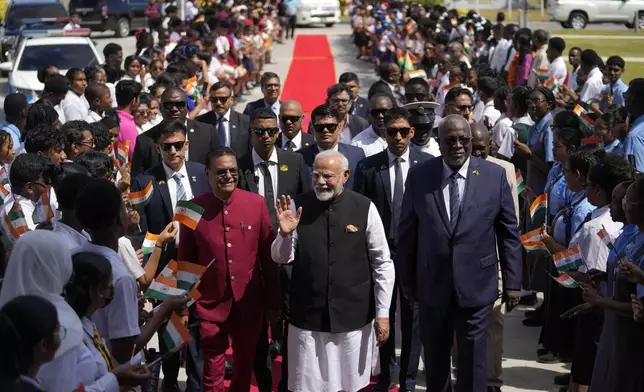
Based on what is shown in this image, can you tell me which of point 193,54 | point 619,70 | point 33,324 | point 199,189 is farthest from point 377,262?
point 193,54

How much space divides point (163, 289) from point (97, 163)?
87.9 inches

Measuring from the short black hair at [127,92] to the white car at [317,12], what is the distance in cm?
3569

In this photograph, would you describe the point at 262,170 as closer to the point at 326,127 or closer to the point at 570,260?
the point at 326,127

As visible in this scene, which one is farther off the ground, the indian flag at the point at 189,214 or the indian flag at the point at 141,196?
the indian flag at the point at 189,214

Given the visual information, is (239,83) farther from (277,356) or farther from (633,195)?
(633,195)

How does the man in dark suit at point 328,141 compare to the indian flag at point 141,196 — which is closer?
the indian flag at point 141,196

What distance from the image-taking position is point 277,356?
9.64 meters

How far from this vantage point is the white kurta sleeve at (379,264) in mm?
7480

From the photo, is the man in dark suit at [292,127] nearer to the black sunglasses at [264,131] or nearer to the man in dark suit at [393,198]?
the black sunglasses at [264,131]

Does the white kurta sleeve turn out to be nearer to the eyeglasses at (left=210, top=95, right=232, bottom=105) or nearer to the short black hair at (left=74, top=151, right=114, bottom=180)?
the short black hair at (left=74, top=151, right=114, bottom=180)

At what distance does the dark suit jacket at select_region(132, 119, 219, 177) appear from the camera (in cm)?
1003

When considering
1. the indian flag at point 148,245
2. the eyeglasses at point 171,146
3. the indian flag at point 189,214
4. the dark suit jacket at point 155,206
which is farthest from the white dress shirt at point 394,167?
the indian flag at point 148,245

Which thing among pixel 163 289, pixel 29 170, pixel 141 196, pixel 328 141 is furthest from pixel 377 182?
pixel 163 289

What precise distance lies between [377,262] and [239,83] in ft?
61.8
